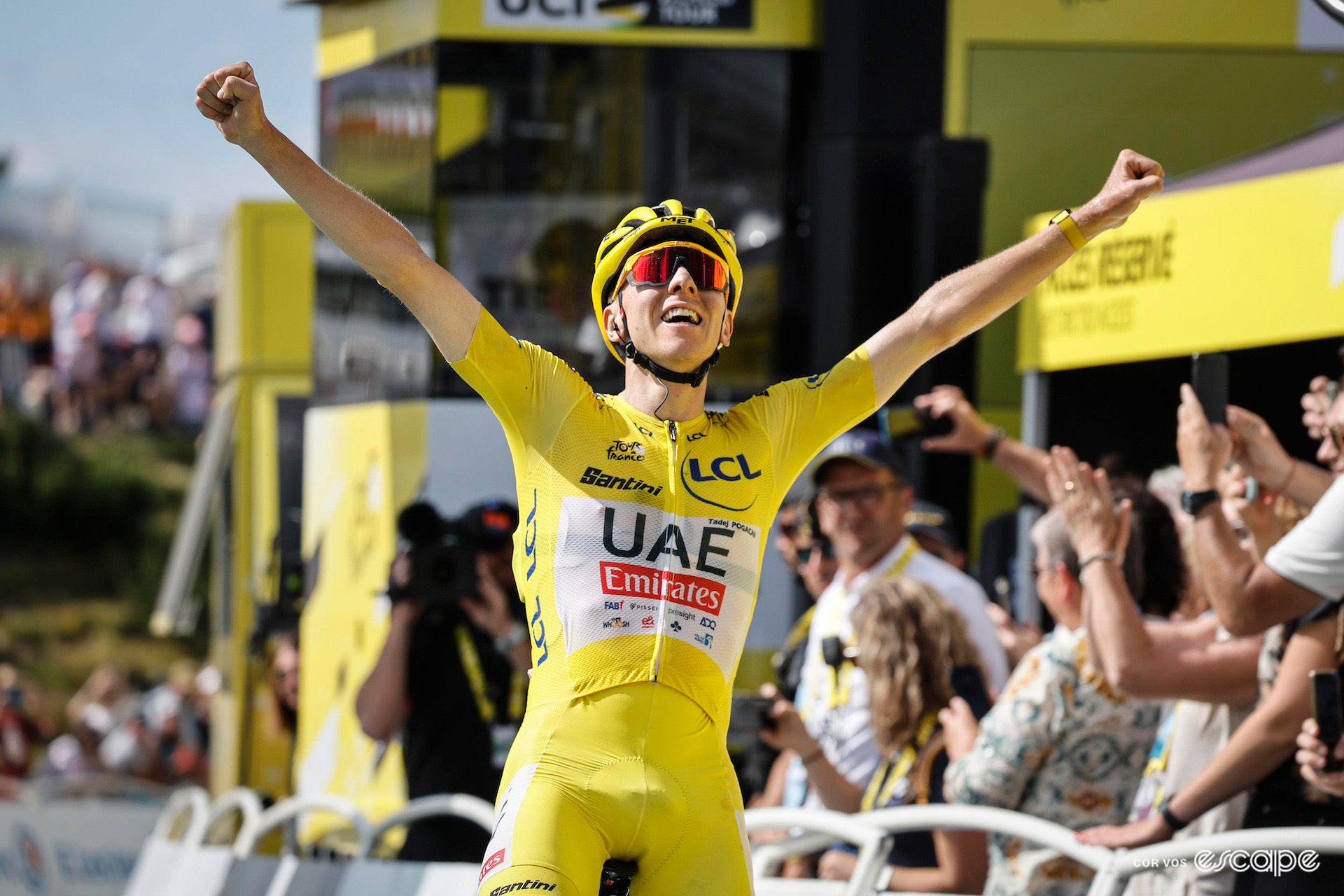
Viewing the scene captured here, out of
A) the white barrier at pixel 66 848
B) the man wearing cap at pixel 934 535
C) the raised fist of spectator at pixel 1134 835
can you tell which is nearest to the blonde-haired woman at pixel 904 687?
the raised fist of spectator at pixel 1134 835

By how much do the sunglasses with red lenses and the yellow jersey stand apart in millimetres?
258

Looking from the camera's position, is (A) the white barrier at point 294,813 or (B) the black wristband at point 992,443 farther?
(B) the black wristband at point 992,443

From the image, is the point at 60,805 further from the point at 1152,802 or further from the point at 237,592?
the point at 1152,802

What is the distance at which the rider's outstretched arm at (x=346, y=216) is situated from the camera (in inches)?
125

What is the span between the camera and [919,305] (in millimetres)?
3629

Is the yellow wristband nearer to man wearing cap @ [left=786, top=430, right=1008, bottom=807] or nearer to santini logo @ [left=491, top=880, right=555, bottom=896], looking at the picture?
santini logo @ [left=491, top=880, right=555, bottom=896]

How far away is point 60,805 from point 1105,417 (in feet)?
21.6

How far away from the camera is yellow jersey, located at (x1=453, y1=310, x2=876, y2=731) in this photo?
3.33 m

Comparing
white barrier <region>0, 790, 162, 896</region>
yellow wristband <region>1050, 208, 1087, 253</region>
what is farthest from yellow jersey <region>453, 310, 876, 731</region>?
white barrier <region>0, 790, 162, 896</region>

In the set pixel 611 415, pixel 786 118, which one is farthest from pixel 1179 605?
pixel 786 118

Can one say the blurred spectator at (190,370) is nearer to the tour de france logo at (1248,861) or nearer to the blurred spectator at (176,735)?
the blurred spectator at (176,735)

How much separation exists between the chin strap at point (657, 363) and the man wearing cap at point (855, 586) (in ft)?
6.28

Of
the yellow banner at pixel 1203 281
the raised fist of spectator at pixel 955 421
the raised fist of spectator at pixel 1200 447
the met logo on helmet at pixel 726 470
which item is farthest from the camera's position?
the raised fist of spectator at pixel 955 421

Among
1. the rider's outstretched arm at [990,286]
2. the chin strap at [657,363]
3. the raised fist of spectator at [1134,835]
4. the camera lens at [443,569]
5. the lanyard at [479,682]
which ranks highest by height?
the rider's outstretched arm at [990,286]
